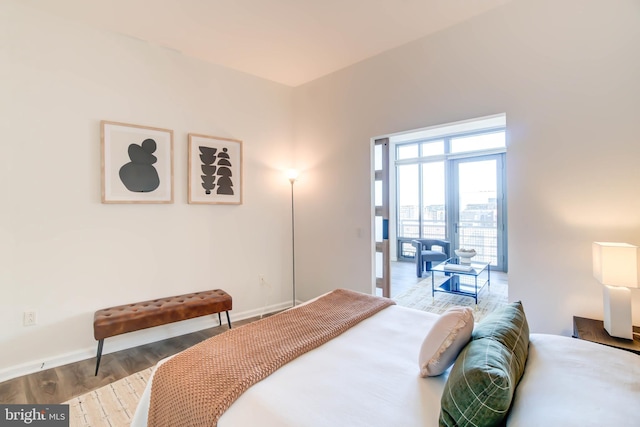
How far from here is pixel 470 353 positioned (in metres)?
1.10

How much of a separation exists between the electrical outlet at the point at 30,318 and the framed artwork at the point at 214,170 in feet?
5.24

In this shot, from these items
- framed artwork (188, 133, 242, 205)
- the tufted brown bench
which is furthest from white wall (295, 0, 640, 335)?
the tufted brown bench

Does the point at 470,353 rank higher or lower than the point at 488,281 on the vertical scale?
higher

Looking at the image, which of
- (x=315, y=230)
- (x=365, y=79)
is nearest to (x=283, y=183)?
(x=315, y=230)

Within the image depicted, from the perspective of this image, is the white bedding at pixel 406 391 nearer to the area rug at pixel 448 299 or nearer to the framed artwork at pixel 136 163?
the framed artwork at pixel 136 163

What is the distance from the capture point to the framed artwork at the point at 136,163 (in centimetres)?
276

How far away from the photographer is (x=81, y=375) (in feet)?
7.88

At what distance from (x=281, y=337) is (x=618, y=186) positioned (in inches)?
96.8

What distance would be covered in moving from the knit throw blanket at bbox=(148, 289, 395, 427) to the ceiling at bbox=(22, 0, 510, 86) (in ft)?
8.01

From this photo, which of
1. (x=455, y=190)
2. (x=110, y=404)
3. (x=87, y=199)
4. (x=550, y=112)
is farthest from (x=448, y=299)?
(x=87, y=199)

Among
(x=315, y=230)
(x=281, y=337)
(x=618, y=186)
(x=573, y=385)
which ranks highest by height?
(x=618, y=186)

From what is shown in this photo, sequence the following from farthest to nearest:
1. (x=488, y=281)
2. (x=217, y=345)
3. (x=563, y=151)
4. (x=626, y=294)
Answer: (x=488, y=281) → (x=563, y=151) → (x=626, y=294) → (x=217, y=345)

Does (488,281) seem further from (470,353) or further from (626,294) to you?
(470,353)

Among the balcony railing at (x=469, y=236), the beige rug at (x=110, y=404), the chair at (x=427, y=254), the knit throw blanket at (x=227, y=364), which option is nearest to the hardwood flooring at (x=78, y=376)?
the beige rug at (x=110, y=404)
